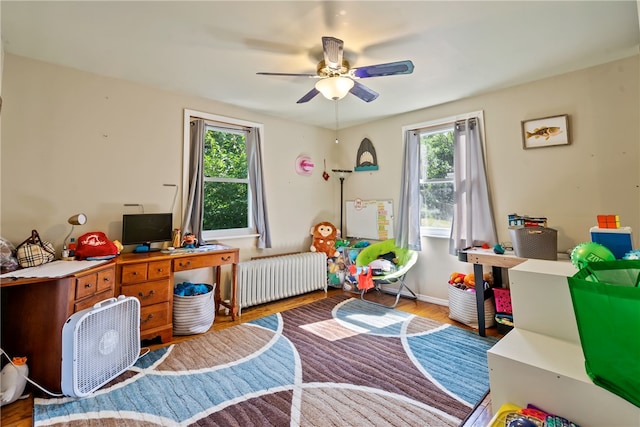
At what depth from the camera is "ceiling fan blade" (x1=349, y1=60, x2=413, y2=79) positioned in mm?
1876

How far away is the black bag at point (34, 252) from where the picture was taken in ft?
6.50

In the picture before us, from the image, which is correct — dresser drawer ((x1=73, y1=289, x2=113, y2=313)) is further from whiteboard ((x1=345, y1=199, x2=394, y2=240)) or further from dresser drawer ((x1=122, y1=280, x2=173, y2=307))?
whiteboard ((x1=345, y1=199, x2=394, y2=240))

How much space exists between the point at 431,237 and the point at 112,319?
336cm

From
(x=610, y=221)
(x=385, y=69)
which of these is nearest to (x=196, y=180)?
(x=385, y=69)

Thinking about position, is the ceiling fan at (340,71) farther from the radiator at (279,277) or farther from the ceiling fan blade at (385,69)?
the radiator at (279,277)

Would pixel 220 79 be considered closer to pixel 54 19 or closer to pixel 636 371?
pixel 54 19

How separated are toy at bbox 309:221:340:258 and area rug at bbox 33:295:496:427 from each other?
1.38 metres

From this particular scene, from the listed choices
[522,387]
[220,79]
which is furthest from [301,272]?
[522,387]

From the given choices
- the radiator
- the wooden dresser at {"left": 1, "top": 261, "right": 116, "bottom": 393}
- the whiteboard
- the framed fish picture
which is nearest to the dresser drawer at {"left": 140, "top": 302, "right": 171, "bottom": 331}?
the wooden dresser at {"left": 1, "top": 261, "right": 116, "bottom": 393}

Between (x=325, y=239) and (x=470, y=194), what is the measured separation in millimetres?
1975

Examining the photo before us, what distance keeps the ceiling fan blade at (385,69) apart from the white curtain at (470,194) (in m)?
1.64

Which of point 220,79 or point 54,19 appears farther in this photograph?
point 220,79

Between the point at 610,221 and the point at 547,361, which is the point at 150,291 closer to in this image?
the point at 547,361

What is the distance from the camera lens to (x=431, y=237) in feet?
11.7
